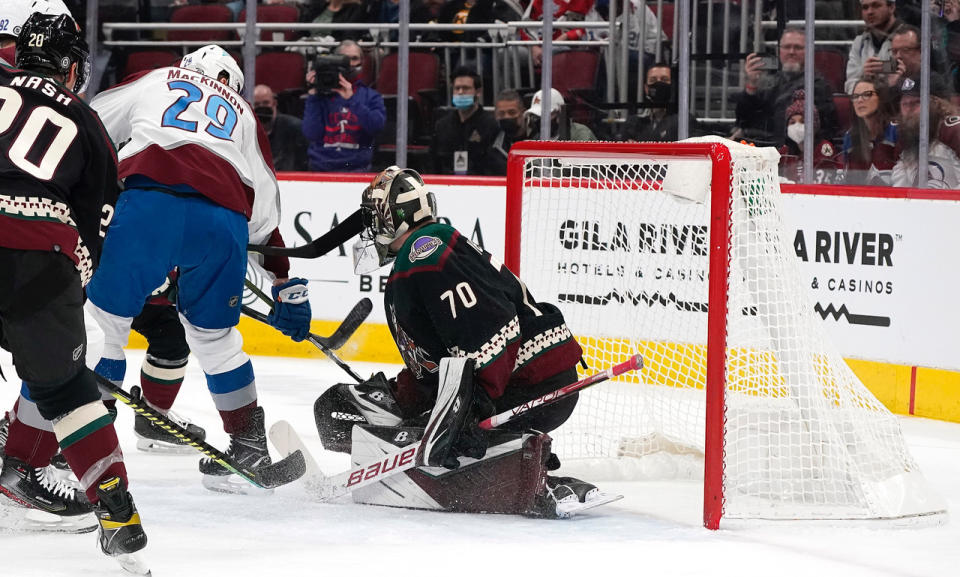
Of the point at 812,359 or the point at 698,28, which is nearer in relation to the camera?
the point at 812,359

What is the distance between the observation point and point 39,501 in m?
2.67

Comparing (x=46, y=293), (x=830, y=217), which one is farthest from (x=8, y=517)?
(x=830, y=217)

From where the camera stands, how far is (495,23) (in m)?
5.52

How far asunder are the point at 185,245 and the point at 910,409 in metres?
2.62

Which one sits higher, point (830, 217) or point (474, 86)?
point (474, 86)

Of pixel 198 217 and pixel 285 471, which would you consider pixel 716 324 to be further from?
pixel 198 217

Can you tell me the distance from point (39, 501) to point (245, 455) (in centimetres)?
63

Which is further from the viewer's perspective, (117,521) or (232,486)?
(232,486)

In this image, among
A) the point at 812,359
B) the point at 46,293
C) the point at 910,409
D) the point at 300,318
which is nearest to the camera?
the point at 46,293

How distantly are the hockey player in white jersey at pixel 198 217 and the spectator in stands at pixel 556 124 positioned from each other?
7.13 ft

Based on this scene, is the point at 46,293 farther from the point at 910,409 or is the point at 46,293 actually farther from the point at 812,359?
the point at 910,409

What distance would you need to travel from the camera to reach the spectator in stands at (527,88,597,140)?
17.3 ft

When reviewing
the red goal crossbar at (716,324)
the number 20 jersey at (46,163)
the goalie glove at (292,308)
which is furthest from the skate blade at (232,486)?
the red goal crossbar at (716,324)

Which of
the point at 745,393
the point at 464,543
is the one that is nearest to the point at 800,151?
the point at 745,393
